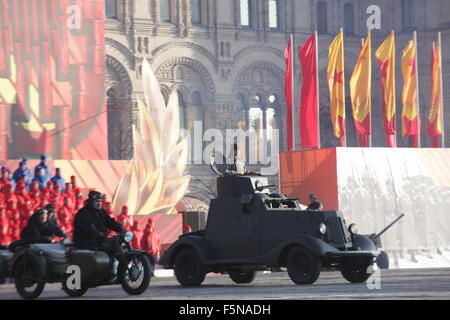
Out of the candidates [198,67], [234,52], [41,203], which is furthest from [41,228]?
[234,52]

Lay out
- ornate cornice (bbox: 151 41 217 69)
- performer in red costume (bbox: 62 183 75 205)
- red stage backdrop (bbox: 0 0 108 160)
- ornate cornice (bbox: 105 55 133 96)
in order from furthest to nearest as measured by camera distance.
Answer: ornate cornice (bbox: 151 41 217 69), ornate cornice (bbox: 105 55 133 96), red stage backdrop (bbox: 0 0 108 160), performer in red costume (bbox: 62 183 75 205)

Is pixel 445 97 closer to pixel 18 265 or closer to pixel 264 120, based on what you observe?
pixel 264 120

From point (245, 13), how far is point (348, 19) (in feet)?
16.3

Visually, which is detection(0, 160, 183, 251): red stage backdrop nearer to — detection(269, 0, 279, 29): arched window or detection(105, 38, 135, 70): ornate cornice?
detection(105, 38, 135, 70): ornate cornice

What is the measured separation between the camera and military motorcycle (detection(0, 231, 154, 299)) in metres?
16.4

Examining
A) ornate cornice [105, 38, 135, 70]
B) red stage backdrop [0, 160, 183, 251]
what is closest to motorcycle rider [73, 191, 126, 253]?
red stage backdrop [0, 160, 183, 251]

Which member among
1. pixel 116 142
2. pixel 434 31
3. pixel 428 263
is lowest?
pixel 428 263

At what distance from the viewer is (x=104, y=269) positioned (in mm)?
16422

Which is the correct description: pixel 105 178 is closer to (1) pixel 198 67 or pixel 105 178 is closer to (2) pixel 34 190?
(2) pixel 34 190

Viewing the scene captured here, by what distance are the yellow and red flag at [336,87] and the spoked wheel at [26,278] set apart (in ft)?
67.0

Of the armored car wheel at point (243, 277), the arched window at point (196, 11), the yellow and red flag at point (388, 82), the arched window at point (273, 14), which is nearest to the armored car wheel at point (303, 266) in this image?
the armored car wheel at point (243, 277)

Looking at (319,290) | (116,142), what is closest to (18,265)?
(319,290)

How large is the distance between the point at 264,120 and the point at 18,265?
32234 millimetres

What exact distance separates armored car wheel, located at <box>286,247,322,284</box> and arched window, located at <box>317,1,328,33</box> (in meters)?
31.8
